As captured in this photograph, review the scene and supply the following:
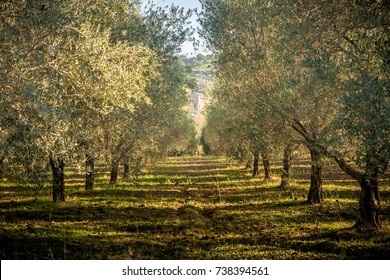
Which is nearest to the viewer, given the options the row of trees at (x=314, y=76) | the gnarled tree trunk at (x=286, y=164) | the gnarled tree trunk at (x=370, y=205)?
the row of trees at (x=314, y=76)

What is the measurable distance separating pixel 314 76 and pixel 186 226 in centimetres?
876

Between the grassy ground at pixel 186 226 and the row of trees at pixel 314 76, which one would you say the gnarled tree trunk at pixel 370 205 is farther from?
the grassy ground at pixel 186 226

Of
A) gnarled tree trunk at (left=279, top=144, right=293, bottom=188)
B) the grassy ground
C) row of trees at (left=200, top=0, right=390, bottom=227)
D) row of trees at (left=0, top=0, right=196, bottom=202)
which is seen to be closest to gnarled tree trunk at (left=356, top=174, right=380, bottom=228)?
row of trees at (left=200, top=0, right=390, bottom=227)

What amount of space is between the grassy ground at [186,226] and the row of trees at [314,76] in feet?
7.99

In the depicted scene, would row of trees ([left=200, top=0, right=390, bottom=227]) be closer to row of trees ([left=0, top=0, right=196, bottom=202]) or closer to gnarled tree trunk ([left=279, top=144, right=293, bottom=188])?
gnarled tree trunk ([left=279, top=144, right=293, bottom=188])

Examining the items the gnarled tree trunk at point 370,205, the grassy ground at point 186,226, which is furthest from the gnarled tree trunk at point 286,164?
the gnarled tree trunk at point 370,205

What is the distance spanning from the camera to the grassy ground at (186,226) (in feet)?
44.5

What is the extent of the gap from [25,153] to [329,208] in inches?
648

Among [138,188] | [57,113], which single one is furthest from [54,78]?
[138,188]

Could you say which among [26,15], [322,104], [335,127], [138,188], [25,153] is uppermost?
[26,15]

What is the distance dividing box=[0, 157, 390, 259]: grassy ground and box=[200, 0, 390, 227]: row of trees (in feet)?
7.99

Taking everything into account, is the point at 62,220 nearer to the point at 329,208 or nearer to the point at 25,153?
the point at 25,153

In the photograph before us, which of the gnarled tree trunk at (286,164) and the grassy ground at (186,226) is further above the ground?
the gnarled tree trunk at (286,164)

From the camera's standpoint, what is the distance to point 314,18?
15.3m
